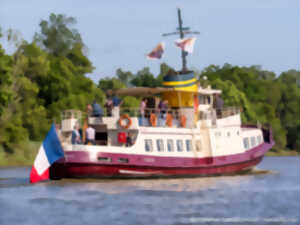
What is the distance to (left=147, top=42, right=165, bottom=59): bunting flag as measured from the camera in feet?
128

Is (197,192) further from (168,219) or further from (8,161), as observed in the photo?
(8,161)

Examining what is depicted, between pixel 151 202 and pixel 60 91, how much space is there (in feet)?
161

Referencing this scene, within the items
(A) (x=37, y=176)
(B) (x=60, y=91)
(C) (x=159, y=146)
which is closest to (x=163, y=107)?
(C) (x=159, y=146)

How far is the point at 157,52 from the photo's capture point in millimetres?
39062

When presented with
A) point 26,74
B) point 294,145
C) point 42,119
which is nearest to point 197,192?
point 42,119

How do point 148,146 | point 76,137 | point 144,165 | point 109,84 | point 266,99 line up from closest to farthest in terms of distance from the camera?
point 76,137 < point 144,165 < point 148,146 < point 109,84 < point 266,99

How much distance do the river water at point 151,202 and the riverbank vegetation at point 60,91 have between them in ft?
36.6

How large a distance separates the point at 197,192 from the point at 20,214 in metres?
8.66

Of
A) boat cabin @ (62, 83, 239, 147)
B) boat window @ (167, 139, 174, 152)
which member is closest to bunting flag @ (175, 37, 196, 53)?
boat cabin @ (62, 83, 239, 147)

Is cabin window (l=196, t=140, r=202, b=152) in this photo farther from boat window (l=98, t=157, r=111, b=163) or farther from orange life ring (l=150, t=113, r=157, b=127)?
boat window (l=98, t=157, r=111, b=163)

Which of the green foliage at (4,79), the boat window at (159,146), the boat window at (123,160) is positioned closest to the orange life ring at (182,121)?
the boat window at (159,146)

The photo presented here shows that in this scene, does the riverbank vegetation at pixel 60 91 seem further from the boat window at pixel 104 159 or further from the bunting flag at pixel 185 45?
the boat window at pixel 104 159

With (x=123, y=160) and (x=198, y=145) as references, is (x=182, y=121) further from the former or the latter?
(x=123, y=160)

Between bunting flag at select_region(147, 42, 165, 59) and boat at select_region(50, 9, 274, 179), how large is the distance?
139 centimetres
